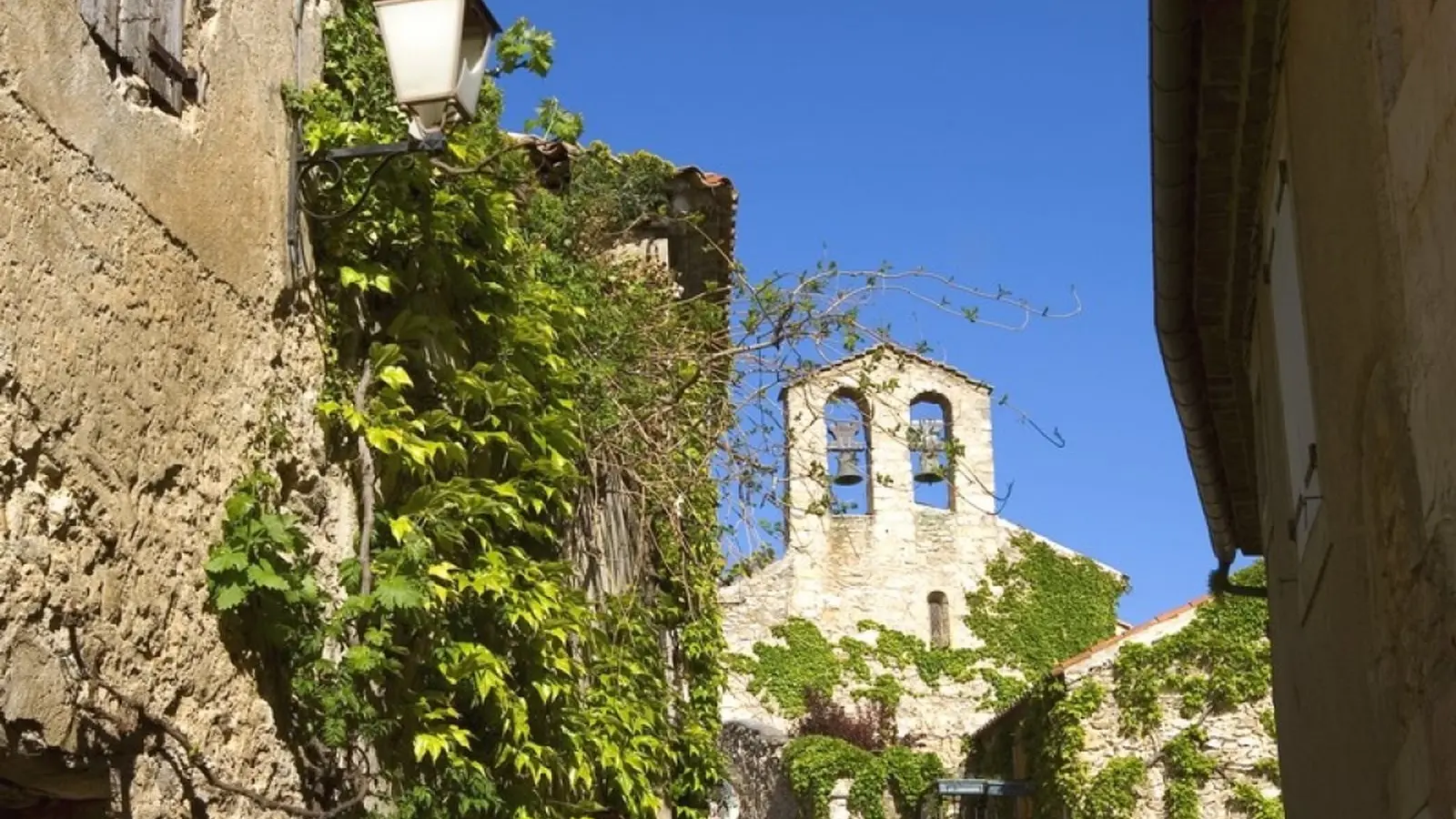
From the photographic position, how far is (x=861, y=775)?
23.4m

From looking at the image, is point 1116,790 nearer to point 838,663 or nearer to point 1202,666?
point 1202,666

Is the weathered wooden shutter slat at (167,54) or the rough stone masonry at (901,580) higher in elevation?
the rough stone masonry at (901,580)

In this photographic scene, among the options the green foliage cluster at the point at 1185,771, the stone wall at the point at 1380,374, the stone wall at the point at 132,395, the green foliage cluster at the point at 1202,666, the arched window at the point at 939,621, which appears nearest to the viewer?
the stone wall at the point at 1380,374

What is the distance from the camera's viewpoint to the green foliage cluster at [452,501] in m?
4.79

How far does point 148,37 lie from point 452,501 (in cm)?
184

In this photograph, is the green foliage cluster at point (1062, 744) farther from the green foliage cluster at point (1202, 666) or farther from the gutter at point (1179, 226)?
the gutter at point (1179, 226)

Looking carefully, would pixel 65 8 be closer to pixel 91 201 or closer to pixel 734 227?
pixel 91 201

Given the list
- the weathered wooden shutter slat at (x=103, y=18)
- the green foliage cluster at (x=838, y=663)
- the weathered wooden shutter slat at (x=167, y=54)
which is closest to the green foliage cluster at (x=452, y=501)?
the weathered wooden shutter slat at (x=167, y=54)

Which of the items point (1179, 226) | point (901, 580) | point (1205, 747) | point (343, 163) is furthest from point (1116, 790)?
point (343, 163)

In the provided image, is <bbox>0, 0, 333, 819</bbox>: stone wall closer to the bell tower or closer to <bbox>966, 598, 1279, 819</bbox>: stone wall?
<bbox>966, 598, 1279, 819</bbox>: stone wall

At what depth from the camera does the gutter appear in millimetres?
A: 5609

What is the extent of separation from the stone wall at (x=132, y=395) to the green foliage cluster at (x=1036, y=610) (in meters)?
23.2

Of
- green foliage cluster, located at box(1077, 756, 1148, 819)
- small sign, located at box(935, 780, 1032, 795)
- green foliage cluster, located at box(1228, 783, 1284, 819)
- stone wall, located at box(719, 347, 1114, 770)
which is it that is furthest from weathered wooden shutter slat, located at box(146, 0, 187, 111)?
stone wall, located at box(719, 347, 1114, 770)

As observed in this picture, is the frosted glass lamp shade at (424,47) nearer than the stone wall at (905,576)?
Yes
